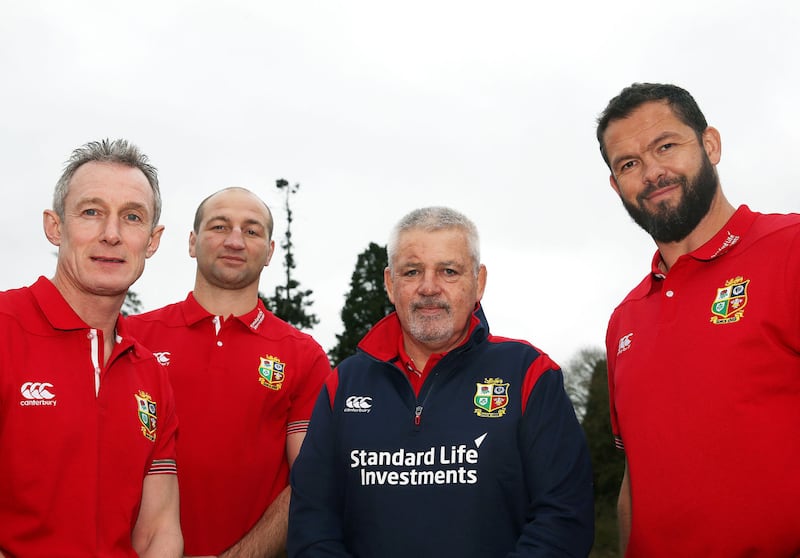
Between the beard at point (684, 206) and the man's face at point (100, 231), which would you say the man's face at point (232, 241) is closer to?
the man's face at point (100, 231)

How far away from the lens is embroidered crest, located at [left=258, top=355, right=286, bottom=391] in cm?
527

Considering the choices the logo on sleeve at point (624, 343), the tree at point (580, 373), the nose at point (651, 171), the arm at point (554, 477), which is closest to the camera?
the arm at point (554, 477)

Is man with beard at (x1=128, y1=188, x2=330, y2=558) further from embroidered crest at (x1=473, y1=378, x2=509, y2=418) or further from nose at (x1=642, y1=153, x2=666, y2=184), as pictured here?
nose at (x1=642, y1=153, x2=666, y2=184)

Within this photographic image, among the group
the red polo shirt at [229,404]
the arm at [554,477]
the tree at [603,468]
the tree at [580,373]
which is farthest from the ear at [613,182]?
the tree at [580,373]

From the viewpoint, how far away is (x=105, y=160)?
4137 millimetres

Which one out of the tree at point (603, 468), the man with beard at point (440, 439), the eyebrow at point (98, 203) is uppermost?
the eyebrow at point (98, 203)

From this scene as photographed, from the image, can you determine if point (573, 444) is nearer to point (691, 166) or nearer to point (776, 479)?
point (776, 479)

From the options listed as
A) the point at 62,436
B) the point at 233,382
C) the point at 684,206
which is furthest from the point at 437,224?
the point at 62,436

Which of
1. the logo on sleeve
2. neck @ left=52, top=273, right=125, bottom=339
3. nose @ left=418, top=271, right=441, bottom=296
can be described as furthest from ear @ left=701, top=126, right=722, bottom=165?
neck @ left=52, top=273, right=125, bottom=339

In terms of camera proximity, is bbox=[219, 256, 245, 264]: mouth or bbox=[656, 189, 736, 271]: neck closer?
bbox=[656, 189, 736, 271]: neck

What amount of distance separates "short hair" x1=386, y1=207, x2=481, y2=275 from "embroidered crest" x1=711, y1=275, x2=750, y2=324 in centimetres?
132

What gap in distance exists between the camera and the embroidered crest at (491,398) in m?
4.07

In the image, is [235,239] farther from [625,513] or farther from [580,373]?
[580,373]

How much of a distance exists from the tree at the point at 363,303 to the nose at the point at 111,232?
27.1 metres
